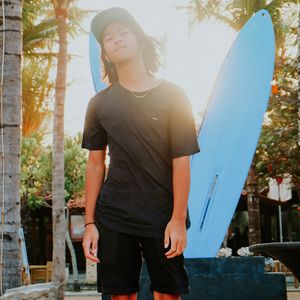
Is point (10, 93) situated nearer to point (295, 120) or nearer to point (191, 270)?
point (191, 270)

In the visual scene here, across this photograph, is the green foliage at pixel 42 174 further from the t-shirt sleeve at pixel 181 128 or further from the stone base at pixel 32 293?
the t-shirt sleeve at pixel 181 128

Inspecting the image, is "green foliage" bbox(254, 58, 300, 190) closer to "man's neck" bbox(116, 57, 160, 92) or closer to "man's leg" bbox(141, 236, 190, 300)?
"man's neck" bbox(116, 57, 160, 92)

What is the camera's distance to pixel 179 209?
2498mm

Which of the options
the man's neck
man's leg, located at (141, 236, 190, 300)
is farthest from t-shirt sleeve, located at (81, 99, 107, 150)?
man's leg, located at (141, 236, 190, 300)

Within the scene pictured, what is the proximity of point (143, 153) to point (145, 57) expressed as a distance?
0.44m

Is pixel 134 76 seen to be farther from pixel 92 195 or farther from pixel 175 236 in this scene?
pixel 175 236

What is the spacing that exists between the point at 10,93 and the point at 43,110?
17717 mm

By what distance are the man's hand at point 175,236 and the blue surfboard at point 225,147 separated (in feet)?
15.4

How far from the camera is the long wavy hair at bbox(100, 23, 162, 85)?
8.91 feet

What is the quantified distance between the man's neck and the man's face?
1.1 inches

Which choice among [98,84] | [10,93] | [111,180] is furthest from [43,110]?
[111,180]

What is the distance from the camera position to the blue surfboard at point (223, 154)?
7.29 m

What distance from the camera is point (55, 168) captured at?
13664 millimetres

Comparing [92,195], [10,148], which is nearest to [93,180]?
[92,195]
